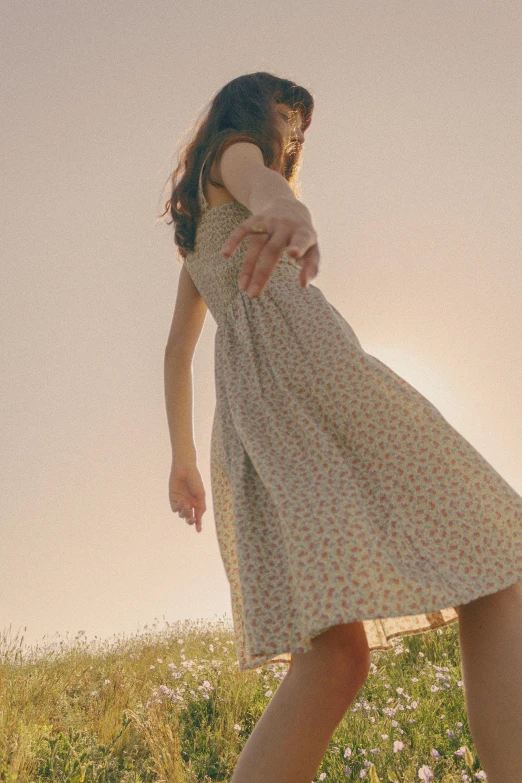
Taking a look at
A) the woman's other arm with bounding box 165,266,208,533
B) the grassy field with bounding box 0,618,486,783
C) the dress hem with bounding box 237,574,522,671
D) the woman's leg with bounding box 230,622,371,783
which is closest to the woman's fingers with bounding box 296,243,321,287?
the dress hem with bounding box 237,574,522,671

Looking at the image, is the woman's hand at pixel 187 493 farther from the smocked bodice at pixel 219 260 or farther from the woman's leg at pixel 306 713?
the woman's leg at pixel 306 713

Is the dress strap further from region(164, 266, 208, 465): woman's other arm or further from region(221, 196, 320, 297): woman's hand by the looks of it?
region(221, 196, 320, 297): woman's hand

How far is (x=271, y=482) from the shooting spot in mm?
1478

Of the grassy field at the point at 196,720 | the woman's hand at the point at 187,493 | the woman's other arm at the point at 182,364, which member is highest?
the woman's other arm at the point at 182,364

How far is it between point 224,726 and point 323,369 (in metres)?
2.50

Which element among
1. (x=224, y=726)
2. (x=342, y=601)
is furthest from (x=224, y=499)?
(x=224, y=726)

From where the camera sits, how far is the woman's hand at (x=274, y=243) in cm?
115

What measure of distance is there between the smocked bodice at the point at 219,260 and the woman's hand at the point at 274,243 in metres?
0.76

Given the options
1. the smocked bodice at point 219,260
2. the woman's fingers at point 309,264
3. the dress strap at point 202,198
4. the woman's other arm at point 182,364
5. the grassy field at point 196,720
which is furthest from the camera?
the grassy field at point 196,720

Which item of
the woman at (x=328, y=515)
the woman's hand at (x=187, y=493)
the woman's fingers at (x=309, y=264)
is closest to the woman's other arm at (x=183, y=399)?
the woman's hand at (x=187, y=493)

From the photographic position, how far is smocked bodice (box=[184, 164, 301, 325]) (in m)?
2.00

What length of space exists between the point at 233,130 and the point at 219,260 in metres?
0.40

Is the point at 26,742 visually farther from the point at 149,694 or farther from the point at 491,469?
the point at 491,469

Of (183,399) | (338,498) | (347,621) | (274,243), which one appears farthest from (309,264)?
(183,399)
